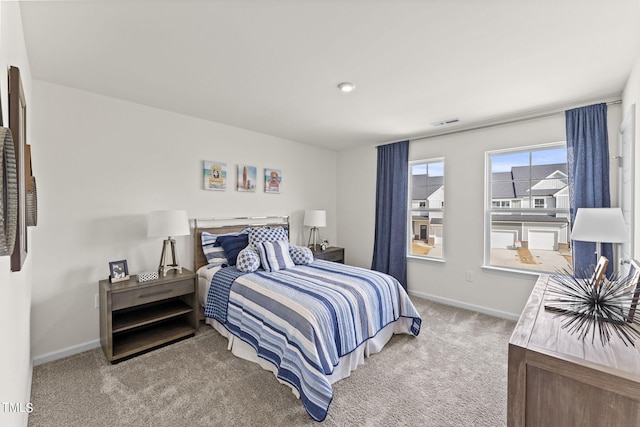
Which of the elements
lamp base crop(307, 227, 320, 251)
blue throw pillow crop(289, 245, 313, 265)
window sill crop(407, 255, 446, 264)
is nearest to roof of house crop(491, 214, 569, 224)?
window sill crop(407, 255, 446, 264)

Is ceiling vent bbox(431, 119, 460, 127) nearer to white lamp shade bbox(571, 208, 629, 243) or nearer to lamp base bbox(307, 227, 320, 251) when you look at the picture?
white lamp shade bbox(571, 208, 629, 243)

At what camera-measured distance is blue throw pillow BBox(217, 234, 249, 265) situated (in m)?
3.28

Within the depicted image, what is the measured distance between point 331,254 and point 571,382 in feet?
11.9

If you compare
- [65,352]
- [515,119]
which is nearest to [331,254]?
[515,119]

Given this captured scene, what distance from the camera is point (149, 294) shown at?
2.58m

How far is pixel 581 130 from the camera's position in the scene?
2.82m

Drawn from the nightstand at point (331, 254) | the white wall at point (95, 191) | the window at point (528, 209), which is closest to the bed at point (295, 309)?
the white wall at point (95, 191)

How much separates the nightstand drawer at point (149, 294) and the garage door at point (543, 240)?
13.0ft

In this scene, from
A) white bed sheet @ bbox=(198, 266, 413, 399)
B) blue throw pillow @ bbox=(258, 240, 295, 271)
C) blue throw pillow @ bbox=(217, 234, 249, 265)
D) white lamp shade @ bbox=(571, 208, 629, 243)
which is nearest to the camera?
white lamp shade @ bbox=(571, 208, 629, 243)

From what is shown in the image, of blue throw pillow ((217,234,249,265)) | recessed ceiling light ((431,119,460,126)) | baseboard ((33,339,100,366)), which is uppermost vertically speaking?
recessed ceiling light ((431,119,460,126))

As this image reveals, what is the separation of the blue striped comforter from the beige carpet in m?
0.21

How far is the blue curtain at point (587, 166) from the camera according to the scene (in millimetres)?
2695

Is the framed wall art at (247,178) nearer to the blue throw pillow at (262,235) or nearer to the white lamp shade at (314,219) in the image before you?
the blue throw pillow at (262,235)

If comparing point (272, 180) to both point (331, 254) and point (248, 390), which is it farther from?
point (248, 390)
